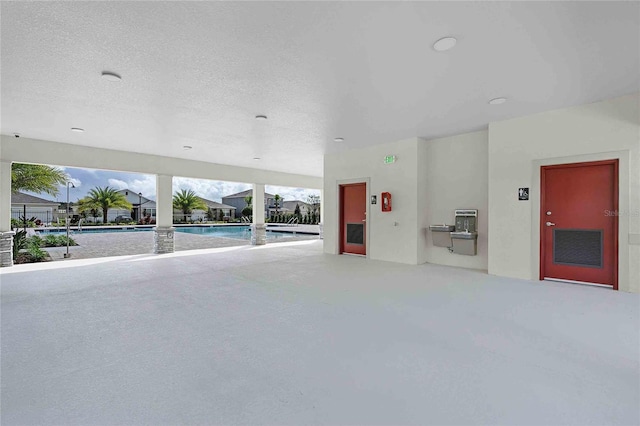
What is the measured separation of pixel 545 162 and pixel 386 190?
3.04 metres

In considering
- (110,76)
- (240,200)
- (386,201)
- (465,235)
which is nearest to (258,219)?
(386,201)

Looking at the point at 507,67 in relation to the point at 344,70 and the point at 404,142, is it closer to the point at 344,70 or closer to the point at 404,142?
the point at 344,70

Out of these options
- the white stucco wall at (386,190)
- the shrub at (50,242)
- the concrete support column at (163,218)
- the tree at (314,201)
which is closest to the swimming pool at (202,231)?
the shrub at (50,242)

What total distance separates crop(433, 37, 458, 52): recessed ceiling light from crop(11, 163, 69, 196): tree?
40.5 feet

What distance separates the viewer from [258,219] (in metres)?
11.4

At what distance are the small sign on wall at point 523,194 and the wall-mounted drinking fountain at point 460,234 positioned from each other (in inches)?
38.8

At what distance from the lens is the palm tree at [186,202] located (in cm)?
2456

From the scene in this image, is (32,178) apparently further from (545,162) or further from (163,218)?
(545,162)

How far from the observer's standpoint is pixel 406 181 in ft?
22.2

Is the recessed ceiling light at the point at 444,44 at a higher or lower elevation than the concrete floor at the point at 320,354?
higher

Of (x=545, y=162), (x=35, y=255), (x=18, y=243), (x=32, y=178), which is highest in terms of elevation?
(x=32, y=178)

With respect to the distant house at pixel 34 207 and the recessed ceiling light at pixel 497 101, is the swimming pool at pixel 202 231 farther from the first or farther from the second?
the recessed ceiling light at pixel 497 101

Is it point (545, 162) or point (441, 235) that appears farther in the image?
point (441, 235)

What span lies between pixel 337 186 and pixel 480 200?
3.45 m
